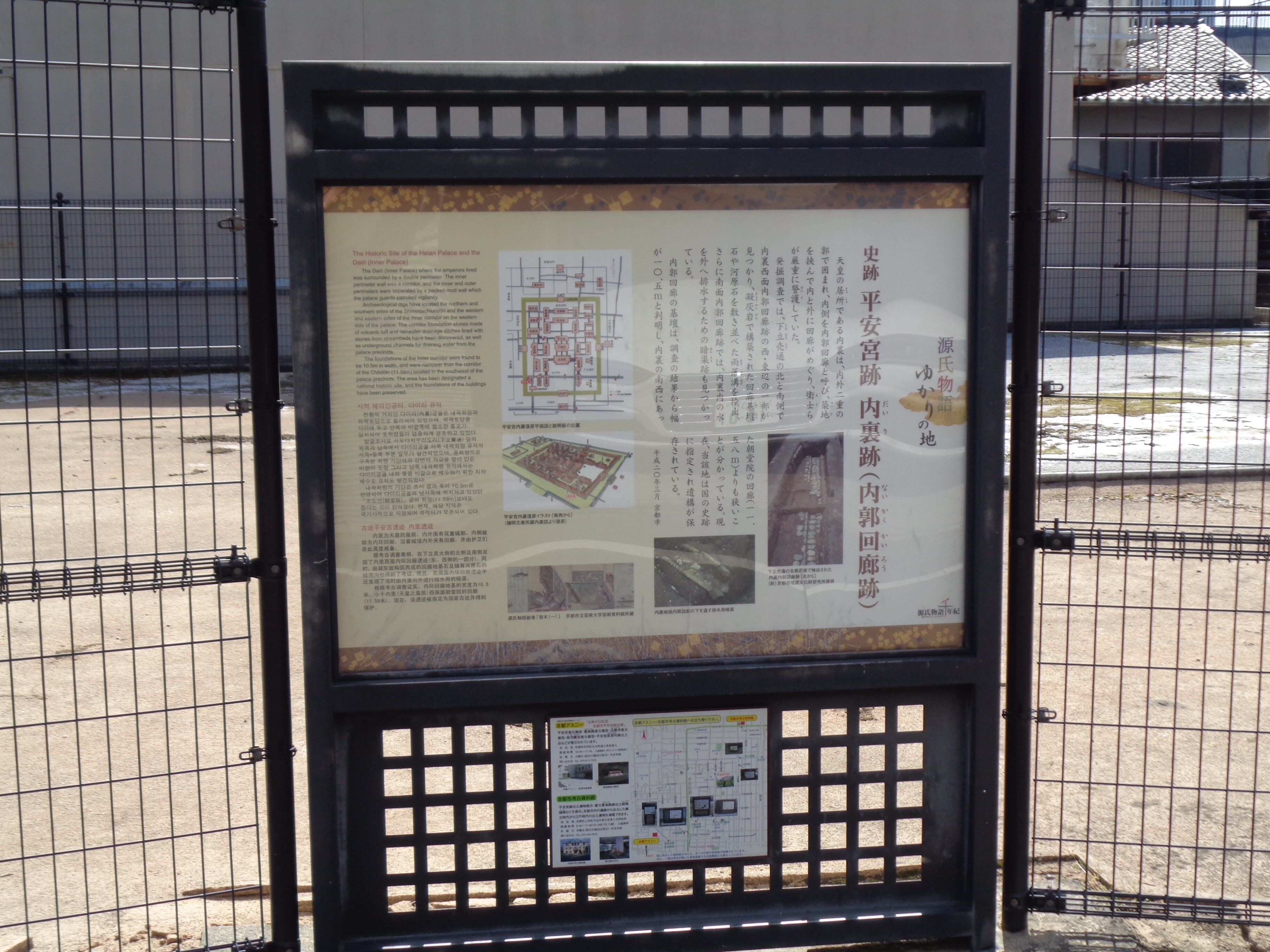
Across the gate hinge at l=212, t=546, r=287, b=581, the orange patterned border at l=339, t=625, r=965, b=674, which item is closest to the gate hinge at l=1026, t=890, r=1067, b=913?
the orange patterned border at l=339, t=625, r=965, b=674

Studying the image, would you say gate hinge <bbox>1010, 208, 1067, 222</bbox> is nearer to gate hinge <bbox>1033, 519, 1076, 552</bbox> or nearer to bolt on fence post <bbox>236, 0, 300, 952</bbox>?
gate hinge <bbox>1033, 519, 1076, 552</bbox>

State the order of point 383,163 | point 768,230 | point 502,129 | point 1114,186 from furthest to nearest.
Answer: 1. point 1114,186
2. point 502,129
3. point 768,230
4. point 383,163

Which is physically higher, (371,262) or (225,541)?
(371,262)

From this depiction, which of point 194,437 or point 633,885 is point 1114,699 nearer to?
point 633,885

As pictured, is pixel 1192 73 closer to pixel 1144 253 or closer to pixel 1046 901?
pixel 1046 901

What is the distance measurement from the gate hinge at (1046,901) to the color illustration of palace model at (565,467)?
1659 mm

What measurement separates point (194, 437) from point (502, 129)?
8109 mm

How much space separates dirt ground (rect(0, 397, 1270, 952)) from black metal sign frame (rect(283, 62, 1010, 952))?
304 millimetres

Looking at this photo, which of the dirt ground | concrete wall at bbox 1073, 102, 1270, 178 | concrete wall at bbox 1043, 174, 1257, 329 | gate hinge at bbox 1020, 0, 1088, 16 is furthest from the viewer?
concrete wall at bbox 1043, 174, 1257, 329

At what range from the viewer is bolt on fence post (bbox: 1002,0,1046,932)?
3.02 m

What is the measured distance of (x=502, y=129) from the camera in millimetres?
18453

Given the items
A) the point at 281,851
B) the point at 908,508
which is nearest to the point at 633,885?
the point at 281,851

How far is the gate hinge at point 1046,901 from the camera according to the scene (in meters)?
3.19

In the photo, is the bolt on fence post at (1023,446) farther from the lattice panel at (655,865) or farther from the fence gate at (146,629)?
the fence gate at (146,629)
